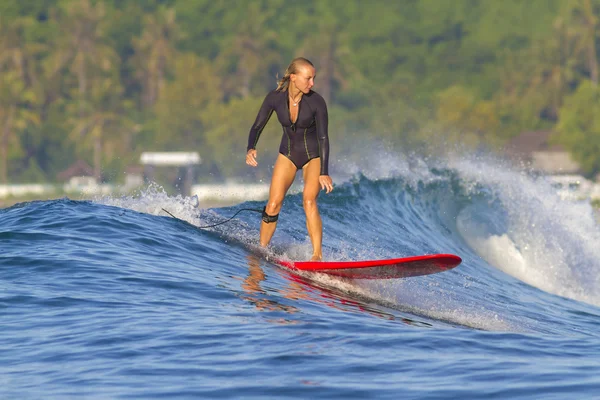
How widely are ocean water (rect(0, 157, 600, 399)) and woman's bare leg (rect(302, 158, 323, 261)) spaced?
31 cm

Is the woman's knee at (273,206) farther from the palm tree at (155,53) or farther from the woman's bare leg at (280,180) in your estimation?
the palm tree at (155,53)

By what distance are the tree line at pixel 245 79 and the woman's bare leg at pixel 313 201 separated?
182 ft

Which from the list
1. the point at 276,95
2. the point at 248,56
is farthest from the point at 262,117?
the point at 248,56

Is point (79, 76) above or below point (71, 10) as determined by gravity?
below

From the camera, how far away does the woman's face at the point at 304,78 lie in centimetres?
902

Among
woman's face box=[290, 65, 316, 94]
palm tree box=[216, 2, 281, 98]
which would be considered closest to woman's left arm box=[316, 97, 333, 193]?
woman's face box=[290, 65, 316, 94]

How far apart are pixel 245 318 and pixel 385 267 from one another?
6.75 ft

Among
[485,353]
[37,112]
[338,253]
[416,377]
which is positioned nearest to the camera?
[416,377]

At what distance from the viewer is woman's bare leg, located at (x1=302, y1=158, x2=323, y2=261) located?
9320mm

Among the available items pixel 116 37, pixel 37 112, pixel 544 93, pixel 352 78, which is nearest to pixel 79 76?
pixel 37 112

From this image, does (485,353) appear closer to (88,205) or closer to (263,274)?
(263,274)

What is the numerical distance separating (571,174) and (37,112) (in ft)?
137

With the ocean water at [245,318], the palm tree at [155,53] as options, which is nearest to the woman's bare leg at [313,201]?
the ocean water at [245,318]

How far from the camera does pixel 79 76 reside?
8938 cm
